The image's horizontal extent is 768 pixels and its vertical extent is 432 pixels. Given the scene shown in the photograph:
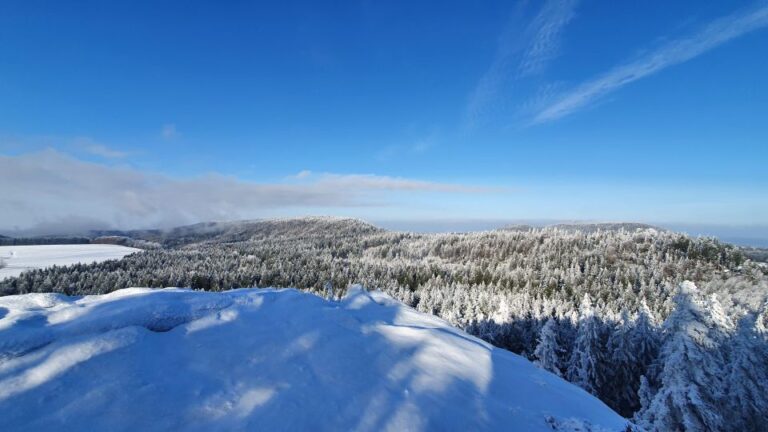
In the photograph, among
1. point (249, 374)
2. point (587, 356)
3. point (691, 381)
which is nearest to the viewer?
point (249, 374)

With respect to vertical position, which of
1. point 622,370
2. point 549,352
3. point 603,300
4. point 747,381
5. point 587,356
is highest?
point 747,381

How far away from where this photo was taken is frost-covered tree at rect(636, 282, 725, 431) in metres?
17.6

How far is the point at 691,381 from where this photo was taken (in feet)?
59.1

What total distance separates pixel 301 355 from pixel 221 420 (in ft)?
8.79

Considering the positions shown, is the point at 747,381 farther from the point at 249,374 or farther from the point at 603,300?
the point at 603,300

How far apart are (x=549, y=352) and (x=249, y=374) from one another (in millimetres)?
38340

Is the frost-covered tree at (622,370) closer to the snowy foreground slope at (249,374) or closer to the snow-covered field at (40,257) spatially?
the snowy foreground slope at (249,374)

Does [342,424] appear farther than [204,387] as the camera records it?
No

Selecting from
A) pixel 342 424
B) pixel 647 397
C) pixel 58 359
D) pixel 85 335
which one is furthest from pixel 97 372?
pixel 647 397

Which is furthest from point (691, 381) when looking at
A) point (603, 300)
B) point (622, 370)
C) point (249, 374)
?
point (603, 300)

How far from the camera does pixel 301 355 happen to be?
32.3 feet

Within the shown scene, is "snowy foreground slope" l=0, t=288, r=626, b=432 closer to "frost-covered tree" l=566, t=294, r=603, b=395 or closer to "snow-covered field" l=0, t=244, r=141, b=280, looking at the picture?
"frost-covered tree" l=566, t=294, r=603, b=395

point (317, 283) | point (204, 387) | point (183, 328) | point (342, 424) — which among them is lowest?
point (317, 283)

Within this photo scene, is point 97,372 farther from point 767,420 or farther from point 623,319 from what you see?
point 623,319
